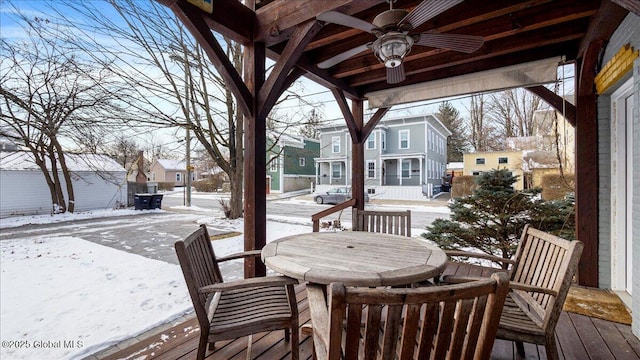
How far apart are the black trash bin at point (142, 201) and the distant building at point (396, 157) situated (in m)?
8.64

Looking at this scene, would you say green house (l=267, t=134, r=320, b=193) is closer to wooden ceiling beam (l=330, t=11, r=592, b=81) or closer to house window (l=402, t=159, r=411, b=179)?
house window (l=402, t=159, r=411, b=179)

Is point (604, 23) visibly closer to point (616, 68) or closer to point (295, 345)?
point (616, 68)

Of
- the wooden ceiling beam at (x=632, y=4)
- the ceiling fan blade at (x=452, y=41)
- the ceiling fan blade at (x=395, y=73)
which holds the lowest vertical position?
the wooden ceiling beam at (x=632, y=4)

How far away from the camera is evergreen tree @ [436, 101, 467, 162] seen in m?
22.7

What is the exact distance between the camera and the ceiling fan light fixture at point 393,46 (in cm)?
214

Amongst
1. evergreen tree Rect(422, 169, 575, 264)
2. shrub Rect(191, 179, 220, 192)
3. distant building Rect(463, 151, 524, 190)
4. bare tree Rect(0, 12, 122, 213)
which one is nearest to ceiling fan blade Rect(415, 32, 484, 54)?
evergreen tree Rect(422, 169, 575, 264)

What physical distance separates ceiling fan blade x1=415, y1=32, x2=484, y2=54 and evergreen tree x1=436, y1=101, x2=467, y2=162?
20996 mm

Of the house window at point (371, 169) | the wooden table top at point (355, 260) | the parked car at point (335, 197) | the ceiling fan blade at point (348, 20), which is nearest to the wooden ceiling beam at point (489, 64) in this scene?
the ceiling fan blade at point (348, 20)

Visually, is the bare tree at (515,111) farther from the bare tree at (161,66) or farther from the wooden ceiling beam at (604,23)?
the wooden ceiling beam at (604,23)

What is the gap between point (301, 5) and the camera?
255 centimetres

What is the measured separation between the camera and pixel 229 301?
1.86 metres

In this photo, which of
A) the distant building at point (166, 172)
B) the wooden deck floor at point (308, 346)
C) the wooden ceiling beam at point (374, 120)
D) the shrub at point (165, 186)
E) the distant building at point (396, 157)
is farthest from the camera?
the distant building at point (166, 172)

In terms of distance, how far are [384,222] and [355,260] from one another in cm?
172

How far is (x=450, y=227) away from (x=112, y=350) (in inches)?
174
